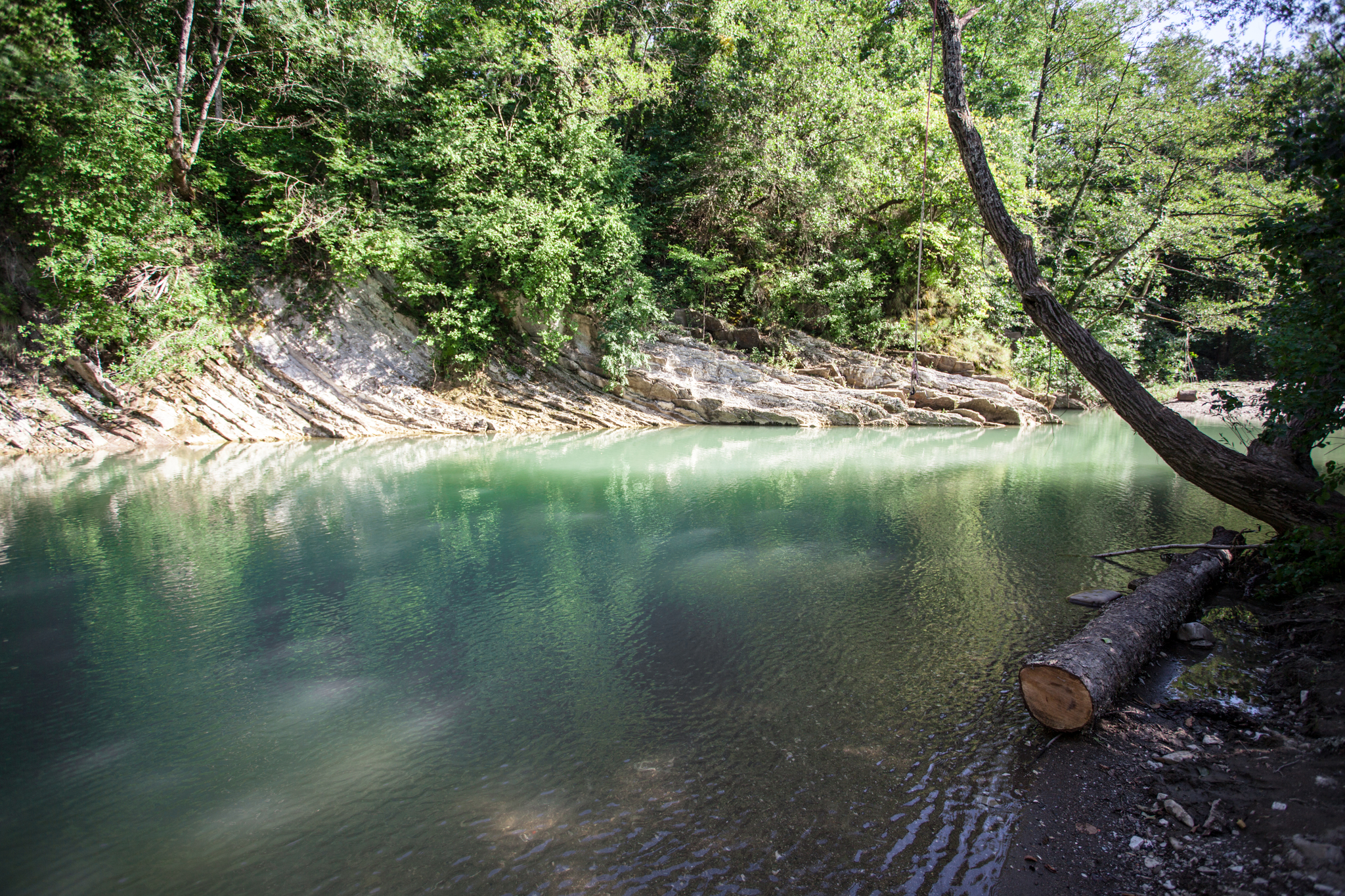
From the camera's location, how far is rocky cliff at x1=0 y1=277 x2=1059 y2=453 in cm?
1459

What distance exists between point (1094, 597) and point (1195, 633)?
2.46 ft

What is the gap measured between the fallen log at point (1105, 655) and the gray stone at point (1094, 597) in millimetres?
291

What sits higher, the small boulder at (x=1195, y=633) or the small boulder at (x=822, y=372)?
the small boulder at (x=822, y=372)

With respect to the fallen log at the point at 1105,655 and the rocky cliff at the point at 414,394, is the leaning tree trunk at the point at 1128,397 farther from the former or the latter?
the rocky cliff at the point at 414,394

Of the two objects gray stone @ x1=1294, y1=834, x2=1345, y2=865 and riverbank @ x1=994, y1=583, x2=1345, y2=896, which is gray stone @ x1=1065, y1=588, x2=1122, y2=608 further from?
gray stone @ x1=1294, y1=834, x2=1345, y2=865

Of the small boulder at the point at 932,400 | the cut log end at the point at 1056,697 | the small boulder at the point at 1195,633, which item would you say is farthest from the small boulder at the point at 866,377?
the cut log end at the point at 1056,697

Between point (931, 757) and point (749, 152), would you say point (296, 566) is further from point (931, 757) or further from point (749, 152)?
point (749, 152)

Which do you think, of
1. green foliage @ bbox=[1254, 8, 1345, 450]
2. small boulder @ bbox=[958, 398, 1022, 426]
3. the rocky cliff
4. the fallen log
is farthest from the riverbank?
small boulder @ bbox=[958, 398, 1022, 426]

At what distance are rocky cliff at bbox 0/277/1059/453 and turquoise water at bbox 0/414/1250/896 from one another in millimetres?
5469

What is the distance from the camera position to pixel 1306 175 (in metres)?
4.76

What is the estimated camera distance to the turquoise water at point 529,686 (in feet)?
10.2

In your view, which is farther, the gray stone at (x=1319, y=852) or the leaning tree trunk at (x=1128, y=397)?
the leaning tree trunk at (x=1128, y=397)

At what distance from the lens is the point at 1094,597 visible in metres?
5.67

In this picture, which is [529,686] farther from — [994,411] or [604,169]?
[994,411]
